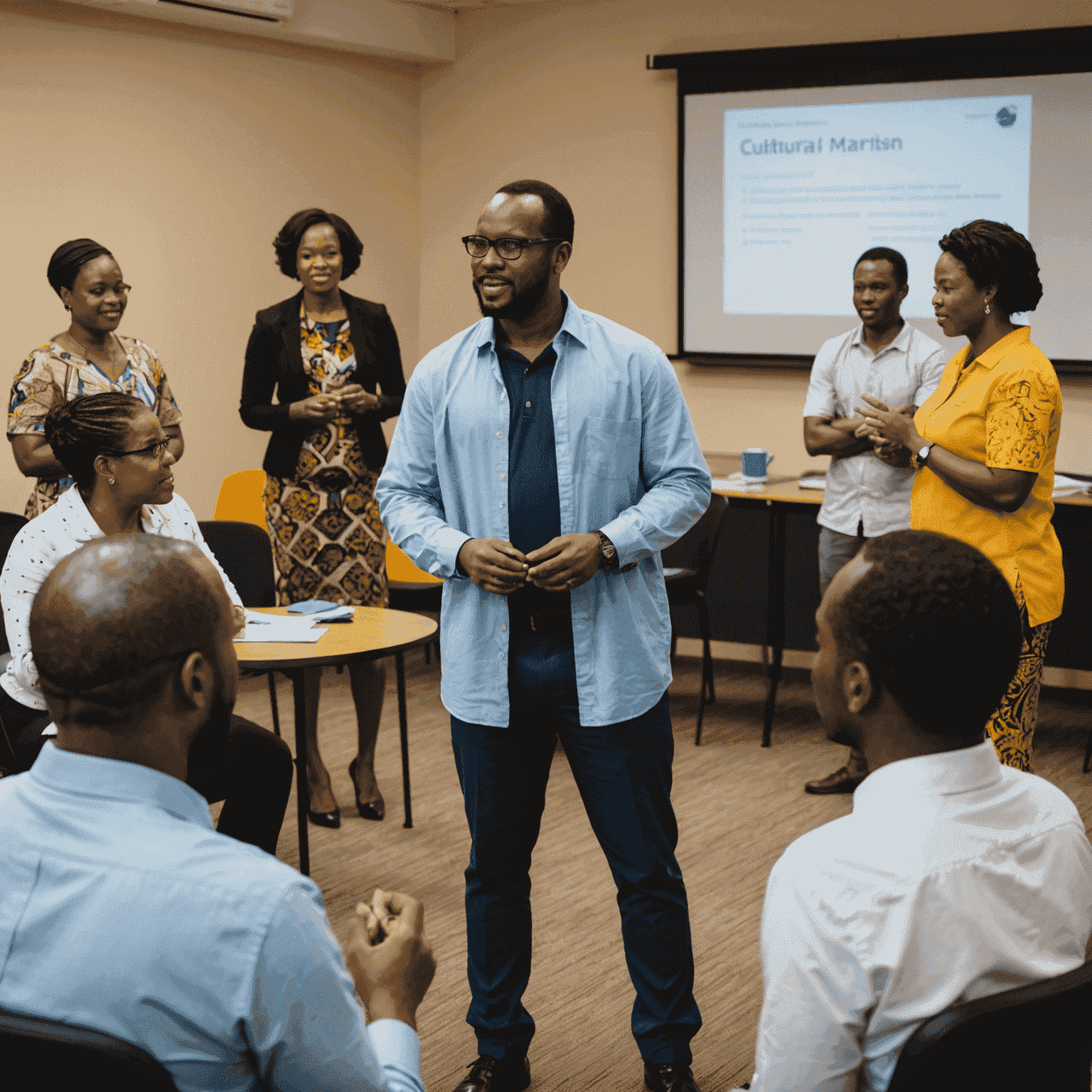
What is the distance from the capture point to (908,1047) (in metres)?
1.08

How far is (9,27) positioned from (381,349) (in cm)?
236

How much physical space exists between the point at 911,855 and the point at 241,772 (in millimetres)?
1977

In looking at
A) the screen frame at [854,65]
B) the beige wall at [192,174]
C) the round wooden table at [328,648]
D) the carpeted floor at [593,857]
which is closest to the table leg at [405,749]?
the carpeted floor at [593,857]

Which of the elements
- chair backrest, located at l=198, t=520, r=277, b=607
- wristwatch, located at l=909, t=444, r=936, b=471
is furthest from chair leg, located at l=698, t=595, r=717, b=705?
wristwatch, located at l=909, t=444, r=936, b=471

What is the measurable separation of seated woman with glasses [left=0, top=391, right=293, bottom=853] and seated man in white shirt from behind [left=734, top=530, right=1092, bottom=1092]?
67.6 inches

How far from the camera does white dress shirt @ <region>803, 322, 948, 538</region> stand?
4137mm

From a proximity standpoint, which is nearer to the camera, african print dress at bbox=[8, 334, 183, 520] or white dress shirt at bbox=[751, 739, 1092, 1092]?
white dress shirt at bbox=[751, 739, 1092, 1092]

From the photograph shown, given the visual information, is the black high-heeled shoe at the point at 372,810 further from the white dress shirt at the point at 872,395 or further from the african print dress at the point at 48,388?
the white dress shirt at the point at 872,395

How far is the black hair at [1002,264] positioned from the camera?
2.87 meters

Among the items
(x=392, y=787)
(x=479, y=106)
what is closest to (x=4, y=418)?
(x=392, y=787)

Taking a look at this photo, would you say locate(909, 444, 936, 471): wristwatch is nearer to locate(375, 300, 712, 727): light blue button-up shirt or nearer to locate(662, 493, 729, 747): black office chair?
locate(375, 300, 712, 727): light blue button-up shirt

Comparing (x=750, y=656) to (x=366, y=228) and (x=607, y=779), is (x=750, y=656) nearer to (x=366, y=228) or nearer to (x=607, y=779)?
(x=366, y=228)

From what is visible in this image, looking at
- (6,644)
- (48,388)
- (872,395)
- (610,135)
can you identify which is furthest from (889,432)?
(610,135)

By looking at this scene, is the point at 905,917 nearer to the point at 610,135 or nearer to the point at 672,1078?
the point at 672,1078
